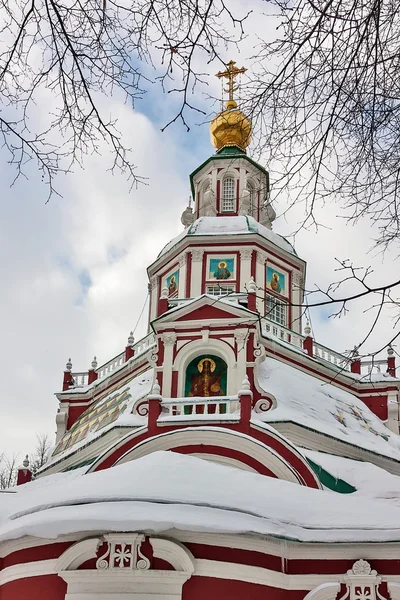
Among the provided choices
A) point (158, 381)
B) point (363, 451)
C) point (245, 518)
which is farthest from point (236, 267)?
point (245, 518)

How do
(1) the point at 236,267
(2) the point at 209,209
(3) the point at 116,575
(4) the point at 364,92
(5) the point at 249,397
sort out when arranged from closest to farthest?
(4) the point at 364,92 < (3) the point at 116,575 < (5) the point at 249,397 < (1) the point at 236,267 < (2) the point at 209,209

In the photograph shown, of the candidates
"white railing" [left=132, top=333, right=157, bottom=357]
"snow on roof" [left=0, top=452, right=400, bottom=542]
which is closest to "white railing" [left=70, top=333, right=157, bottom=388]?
"white railing" [left=132, top=333, right=157, bottom=357]

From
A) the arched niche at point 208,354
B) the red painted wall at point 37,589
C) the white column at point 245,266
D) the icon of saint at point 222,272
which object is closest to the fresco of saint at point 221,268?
the icon of saint at point 222,272

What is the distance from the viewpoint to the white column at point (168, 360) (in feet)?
58.2

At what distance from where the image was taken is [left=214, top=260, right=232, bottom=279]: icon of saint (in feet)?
72.8

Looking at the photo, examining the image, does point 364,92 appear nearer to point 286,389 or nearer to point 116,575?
point 116,575

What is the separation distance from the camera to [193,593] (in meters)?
9.25

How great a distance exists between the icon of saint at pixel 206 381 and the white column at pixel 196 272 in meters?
4.11

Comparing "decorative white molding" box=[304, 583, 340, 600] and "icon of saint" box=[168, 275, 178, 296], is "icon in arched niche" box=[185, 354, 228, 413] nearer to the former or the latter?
"icon of saint" box=[168, 275, 178, 296]

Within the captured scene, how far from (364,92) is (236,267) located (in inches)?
649

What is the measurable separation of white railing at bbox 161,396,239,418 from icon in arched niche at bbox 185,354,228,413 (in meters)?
0.73

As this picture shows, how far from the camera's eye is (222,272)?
73.0ft

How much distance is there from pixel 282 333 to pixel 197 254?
11.5 ft

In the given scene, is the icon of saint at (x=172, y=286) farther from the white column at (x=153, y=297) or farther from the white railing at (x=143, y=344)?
the white railing at (x=143, y=344)
